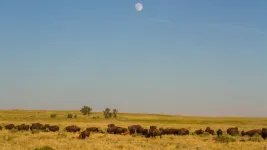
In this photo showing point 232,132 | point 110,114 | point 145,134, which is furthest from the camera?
point 110,114

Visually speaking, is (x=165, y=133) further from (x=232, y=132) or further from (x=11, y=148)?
→ (x=11, y=148)

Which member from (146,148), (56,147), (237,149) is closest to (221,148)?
(237,149)

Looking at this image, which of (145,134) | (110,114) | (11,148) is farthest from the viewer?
(110,114)

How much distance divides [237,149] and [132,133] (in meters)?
14.3

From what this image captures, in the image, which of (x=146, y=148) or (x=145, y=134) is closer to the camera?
(x=146, y=148)

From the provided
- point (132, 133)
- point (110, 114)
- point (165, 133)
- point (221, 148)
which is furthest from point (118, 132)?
point (110, 114)

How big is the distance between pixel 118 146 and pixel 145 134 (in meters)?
10.7

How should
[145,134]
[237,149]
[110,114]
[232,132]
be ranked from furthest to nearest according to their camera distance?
[110,114], [232,132], [145,134], [237,149]

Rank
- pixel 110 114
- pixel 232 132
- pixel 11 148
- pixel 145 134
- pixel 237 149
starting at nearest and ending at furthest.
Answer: pixel 11 148 → pixel 237 149 → pixel 145 134 → pixel 232 132 → pixel 110 114

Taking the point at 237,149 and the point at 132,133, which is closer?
the point at 237,149

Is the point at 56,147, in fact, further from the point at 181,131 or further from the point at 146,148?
the point at 181,131

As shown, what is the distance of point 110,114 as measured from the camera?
99500 mm

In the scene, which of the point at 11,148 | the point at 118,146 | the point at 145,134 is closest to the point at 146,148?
the point at 118,146

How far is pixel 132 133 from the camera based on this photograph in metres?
35.8
